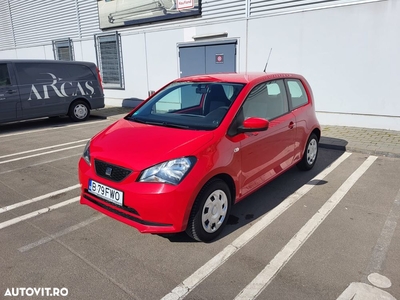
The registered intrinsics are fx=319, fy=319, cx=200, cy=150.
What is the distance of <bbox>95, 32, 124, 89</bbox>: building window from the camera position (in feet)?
43.1

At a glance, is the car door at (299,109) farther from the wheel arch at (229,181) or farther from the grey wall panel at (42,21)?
the grey wall panel at (42,21)

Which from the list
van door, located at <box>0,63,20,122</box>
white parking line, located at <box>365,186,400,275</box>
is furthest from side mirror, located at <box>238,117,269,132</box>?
→ van door, located at <box>0,63,20,122</box>

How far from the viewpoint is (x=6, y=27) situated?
19516mm

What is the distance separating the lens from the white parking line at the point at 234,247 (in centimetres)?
256

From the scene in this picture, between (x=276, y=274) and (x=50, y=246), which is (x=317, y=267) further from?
(x=50, y=246)

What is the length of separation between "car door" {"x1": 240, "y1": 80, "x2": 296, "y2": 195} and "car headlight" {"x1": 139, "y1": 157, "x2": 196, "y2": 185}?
2.58 ft

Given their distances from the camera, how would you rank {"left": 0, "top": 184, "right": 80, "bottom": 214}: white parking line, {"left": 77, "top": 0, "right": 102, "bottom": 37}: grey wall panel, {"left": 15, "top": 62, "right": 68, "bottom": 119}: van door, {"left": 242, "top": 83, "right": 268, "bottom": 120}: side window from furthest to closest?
{"left": 77, "top": 0, "right": 102, "bottom": 37}: grey wall panel
{"left": 15, "top": 62, "right": 68, "bottom": 119}: van door
{"left": 0, "top": 184, "right": 80, "bottom": 214}: white parking line
{"left": 242, "top": 83, "right": 268, "bottom": 120}: side window

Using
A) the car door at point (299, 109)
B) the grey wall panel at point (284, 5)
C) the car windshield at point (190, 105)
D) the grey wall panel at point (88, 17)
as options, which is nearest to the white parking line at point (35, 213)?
the car windshield at point (190, 105)

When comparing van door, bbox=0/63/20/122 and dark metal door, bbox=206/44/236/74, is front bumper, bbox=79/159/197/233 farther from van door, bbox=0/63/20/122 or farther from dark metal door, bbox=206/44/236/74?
dark metal door, bbox=206/44/236/74

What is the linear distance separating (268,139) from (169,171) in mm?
1520

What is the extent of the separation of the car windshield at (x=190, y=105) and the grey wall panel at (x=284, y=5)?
5.57 m

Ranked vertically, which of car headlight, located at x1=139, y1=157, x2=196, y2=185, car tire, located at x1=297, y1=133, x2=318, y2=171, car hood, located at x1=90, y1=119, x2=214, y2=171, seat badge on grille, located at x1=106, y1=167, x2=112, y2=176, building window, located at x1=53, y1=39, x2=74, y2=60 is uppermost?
building window, located at x1=53, y1=39, x2=74, y2=60

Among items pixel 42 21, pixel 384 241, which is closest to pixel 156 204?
pixel 384 241

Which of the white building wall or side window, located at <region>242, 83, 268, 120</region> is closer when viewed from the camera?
side window, located at <region>242, 83, 268, 120</region>
